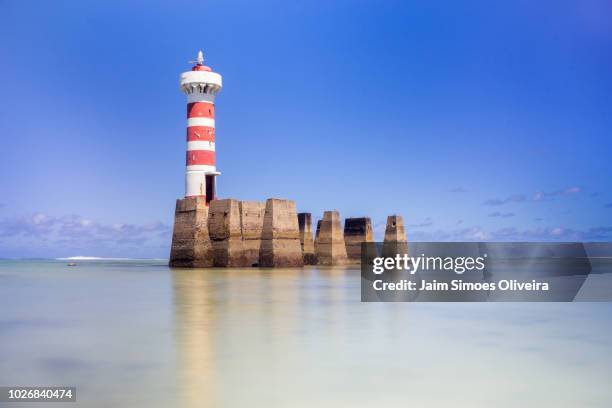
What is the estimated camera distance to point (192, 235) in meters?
32.6

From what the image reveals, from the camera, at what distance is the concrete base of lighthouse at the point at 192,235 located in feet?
107

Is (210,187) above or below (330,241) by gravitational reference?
above

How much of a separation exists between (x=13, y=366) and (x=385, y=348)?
4.97 m

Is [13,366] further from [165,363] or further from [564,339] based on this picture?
[564,339]

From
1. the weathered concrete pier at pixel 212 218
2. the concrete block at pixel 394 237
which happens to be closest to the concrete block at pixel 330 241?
the concrete block at pixel 394 237

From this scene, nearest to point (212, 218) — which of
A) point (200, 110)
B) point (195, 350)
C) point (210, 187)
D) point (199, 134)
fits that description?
point (210, 187)

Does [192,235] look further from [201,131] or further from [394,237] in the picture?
[394,237]

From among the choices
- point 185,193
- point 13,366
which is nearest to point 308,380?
point 13,366

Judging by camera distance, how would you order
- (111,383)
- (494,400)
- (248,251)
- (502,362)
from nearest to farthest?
(494,400)
(111,383)
(502,362)
(248,251)

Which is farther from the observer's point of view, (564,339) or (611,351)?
(564,339)

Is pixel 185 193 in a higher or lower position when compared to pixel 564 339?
higher

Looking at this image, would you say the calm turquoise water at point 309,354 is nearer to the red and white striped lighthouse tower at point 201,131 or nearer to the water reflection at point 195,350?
the water reflection at point 195,350

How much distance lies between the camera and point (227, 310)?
43.7ft

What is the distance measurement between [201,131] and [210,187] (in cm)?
331
